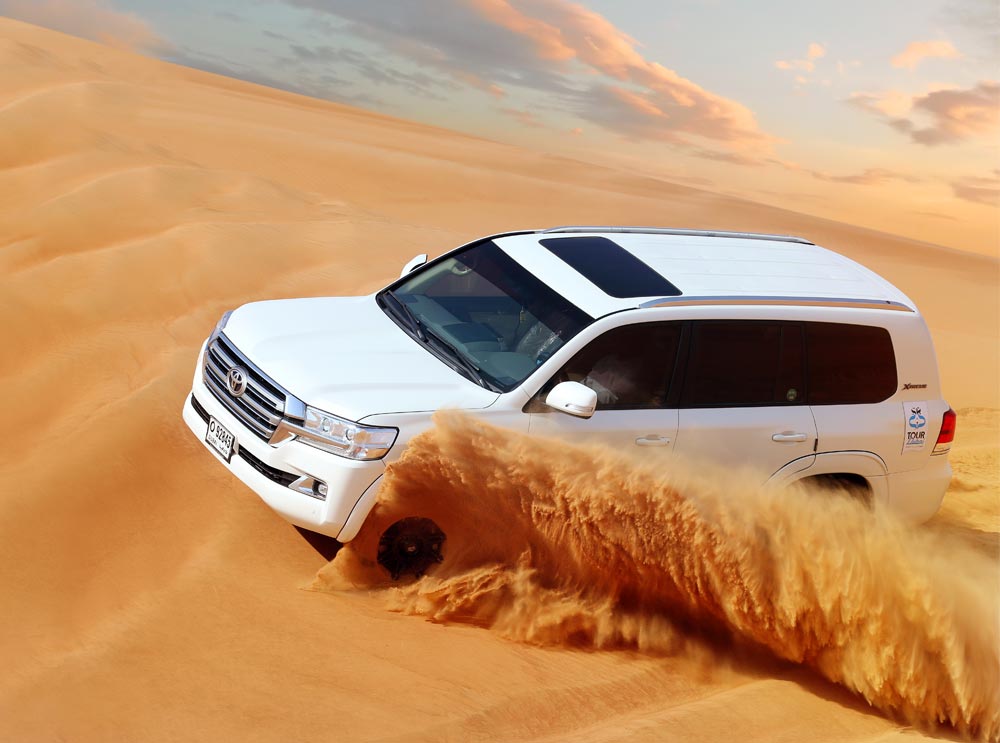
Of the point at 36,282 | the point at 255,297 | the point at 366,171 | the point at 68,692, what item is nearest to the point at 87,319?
the point at 36,282

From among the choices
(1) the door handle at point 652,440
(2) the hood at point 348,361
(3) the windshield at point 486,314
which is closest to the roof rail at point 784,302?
(3) the windshield at point 486,314

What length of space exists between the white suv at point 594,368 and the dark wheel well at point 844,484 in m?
0.02

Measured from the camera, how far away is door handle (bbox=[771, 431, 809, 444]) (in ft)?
18.6

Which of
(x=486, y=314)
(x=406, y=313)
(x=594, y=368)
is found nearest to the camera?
(x=594, y=368)

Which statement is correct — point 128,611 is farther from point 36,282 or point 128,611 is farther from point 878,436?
point 36,282

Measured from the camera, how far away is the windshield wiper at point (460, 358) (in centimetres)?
520

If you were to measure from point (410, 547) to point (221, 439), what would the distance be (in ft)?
4.05

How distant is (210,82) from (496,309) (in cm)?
3818

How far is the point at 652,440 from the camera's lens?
5367mm

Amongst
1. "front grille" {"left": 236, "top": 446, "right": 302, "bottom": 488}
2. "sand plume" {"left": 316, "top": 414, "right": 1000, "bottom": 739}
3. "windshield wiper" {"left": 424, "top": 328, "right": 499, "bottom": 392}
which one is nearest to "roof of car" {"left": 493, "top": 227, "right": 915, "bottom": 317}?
"windshield wiper" {"left": 424, "top": 328, "right": 499, "bottom": 392}

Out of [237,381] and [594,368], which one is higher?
[594,368]

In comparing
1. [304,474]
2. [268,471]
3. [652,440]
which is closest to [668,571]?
[652,440]

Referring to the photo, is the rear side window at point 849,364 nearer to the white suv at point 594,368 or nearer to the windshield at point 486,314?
the white suv at point 594,368

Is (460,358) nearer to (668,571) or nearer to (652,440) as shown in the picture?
(652,440)
